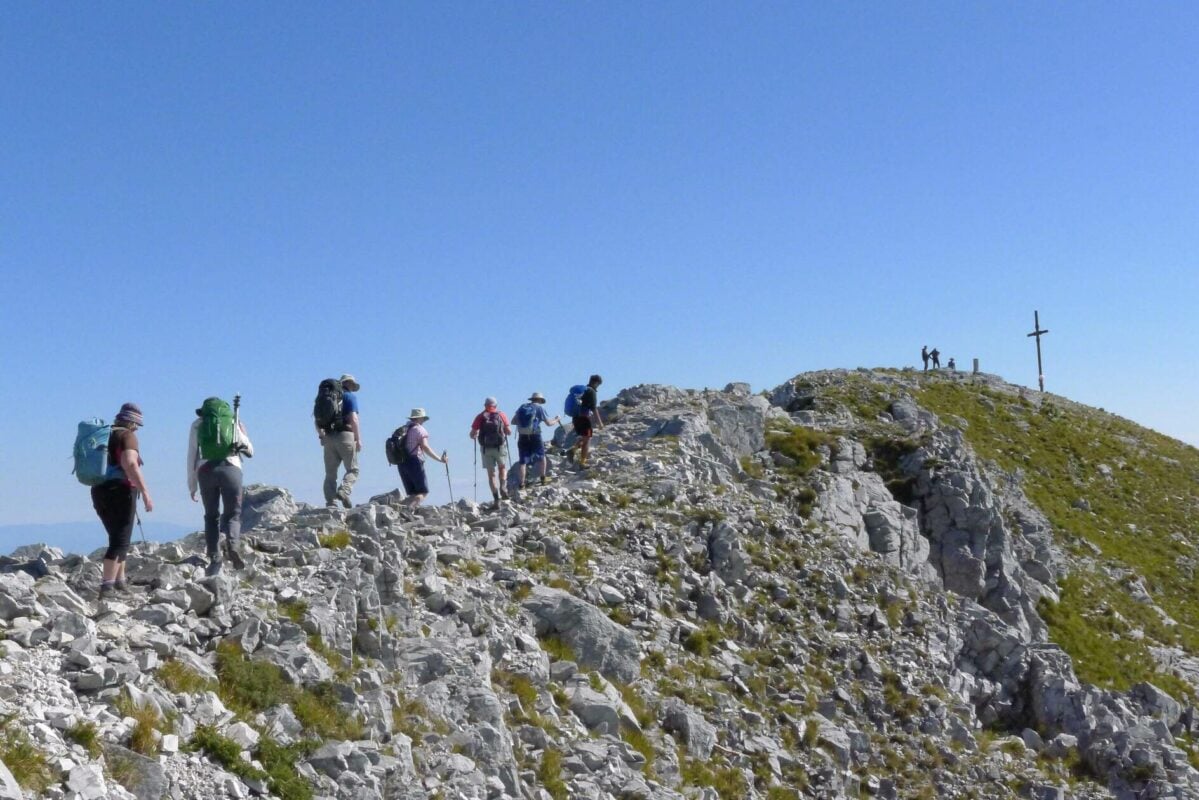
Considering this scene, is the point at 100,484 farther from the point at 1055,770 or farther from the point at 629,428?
the point at 1055,770

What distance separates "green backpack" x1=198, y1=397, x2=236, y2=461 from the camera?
48.8ft

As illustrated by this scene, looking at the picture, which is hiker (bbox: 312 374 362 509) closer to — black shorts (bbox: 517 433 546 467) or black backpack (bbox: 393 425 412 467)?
black backpack (bbox: 393 425 412 467)

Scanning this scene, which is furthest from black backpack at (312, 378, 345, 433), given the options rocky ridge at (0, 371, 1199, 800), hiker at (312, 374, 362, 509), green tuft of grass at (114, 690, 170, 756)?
green tuft of grass at (114, 690, 170, 756)

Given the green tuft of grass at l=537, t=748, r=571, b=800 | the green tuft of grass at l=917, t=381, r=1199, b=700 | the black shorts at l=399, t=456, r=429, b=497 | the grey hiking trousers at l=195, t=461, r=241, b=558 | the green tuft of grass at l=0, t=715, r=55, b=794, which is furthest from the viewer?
the green tuft of grass at l=917, t=381, r=1199, b=700

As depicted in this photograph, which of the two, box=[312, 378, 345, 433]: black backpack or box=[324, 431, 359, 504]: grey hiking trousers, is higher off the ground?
box=[312, 378, 345, 433]: black backpack

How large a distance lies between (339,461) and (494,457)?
15.6ft

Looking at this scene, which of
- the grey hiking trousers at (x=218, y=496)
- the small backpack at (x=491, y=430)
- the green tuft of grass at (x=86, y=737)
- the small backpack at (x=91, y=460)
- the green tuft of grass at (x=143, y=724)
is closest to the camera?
the green tuft of grass at (x=86, y=737)

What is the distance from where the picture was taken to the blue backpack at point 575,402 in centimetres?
2895

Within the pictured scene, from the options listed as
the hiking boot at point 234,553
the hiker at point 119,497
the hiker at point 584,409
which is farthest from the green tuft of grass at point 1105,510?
the hiker at point 119,497

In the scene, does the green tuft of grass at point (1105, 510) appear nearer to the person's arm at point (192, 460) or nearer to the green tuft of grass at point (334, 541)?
the green tuft of grass at point (334, 541)

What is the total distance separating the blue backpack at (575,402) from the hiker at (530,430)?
2.01 m

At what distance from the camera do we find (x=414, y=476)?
883 inches

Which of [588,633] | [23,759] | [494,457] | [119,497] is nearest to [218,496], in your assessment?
[119,497]

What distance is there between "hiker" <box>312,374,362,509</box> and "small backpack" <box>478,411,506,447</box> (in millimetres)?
4220
